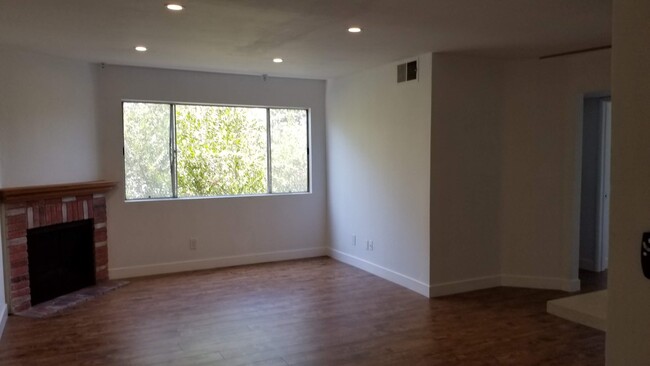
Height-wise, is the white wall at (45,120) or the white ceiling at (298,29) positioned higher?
the white ceiling at (298,29)

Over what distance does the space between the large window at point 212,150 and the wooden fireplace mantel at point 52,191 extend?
433mm

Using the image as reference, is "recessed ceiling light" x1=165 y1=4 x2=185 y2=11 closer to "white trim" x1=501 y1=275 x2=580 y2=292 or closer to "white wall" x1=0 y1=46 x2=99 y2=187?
"white wall" x1=0 y1=46 x2=99 y2=187

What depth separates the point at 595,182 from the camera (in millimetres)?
5566

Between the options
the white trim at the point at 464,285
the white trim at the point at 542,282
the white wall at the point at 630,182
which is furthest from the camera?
the white trim at the point at 542,282

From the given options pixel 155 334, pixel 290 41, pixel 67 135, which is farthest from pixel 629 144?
pixel 67 135

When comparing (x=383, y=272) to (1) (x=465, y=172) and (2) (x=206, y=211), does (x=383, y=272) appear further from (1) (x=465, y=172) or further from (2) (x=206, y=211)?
(2) (x=206, y=211)

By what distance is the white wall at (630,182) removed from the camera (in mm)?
1255

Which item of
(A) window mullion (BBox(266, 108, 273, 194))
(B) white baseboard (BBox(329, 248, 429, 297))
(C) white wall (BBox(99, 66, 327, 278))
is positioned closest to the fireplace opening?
(C) white wall (BBox(99, 66, 327, 278))

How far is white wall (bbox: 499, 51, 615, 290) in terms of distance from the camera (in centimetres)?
469

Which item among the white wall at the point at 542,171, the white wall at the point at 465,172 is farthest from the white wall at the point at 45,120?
the white wall at the point at 542,171

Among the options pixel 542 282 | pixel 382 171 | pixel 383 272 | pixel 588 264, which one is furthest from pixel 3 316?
pixel 588 264

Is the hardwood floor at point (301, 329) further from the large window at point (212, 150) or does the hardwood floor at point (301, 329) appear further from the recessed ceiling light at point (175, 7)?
the recessed ceiling light at point (175, 7)

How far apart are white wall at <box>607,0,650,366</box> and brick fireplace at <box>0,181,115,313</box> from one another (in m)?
4.36

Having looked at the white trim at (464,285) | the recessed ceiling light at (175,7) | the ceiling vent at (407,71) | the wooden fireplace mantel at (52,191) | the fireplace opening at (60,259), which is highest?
the recessed ceiling light at (175,7)
